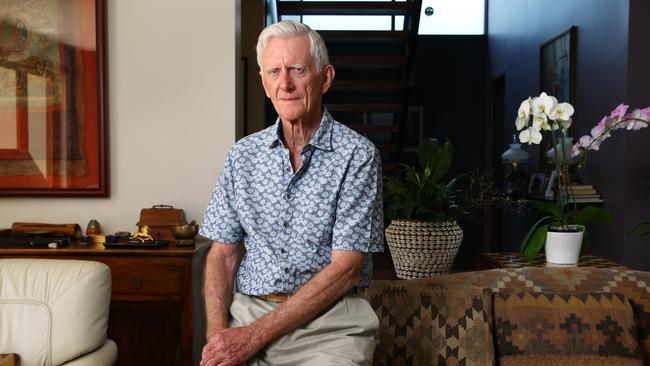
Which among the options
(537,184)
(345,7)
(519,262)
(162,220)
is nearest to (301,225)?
(519,262)

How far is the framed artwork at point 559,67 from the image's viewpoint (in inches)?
212

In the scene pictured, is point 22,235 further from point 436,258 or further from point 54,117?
point 436,258

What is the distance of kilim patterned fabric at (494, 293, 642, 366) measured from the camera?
1.98 m

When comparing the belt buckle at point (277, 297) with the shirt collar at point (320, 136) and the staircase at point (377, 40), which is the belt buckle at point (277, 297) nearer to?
the shirt collar at point (320, 136)

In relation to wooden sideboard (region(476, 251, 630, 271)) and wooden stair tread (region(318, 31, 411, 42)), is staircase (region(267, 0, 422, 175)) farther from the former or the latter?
wooden sideboard (region(476, 251, 630, 271))

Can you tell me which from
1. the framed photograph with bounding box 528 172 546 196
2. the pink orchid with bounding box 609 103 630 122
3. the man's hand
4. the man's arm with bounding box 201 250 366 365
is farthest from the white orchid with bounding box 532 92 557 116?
the framed photograph with bounding box 528 172 546 196

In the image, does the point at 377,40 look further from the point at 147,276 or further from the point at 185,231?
the point at 147,276

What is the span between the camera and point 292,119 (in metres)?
1.59

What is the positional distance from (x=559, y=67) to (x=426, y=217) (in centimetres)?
416

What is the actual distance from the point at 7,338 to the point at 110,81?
143 cm

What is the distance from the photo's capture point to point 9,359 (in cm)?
188

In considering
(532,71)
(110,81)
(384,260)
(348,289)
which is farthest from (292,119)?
(532,71)

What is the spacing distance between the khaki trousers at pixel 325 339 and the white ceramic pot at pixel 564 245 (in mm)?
905

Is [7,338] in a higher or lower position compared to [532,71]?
lower
